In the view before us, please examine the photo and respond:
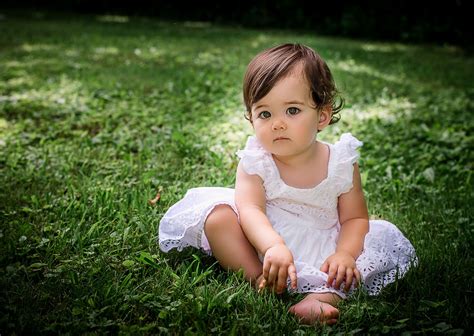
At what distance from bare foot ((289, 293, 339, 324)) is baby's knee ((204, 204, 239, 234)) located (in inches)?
17.1

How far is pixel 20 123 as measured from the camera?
392 cm

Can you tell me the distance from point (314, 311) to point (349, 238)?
0.43 metres

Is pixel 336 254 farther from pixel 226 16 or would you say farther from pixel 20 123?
pixel 226 16

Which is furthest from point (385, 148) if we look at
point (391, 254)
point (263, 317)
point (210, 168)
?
point (263, 317)

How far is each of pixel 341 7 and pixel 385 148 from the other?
36.3 ft

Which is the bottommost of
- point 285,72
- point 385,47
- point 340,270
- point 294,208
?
point 340,270

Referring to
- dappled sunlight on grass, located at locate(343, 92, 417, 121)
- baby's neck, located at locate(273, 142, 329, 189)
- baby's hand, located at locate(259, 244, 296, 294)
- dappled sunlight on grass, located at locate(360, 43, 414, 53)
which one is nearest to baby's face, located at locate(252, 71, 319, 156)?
baby's neck, located at locate(273, 142, 329, 189)

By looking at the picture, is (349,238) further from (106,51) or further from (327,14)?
→ (327,14)

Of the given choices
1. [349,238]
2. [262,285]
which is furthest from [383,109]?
[262,285]

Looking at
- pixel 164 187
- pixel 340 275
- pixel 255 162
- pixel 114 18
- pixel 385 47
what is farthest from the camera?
pixel 114 18

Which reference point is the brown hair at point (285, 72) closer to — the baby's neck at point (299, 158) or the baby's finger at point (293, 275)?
the baby's neck at point (299, 158)

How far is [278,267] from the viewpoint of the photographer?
1.81 metres

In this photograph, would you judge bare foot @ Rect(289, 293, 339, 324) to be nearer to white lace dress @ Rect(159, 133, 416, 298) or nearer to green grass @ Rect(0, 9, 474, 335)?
green grass @ Rect(0, 9, 474, 335)

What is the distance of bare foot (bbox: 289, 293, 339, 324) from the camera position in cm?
175
